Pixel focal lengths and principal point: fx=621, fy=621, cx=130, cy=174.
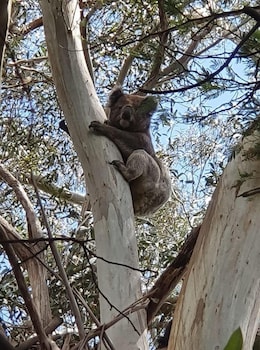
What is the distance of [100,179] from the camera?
8.68 feet

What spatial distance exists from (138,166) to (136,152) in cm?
13

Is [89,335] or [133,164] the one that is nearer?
[89,335]

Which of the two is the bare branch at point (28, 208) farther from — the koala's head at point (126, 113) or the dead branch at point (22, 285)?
the dead branch at point (22, 285)

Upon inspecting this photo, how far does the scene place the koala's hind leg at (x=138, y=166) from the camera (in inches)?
110

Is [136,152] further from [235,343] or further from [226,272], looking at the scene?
[235,343]

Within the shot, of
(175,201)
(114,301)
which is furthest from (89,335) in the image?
A: (175,201)

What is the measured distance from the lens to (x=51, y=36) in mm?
2854

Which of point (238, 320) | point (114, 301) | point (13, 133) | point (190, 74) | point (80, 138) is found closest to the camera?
point (190, 74)

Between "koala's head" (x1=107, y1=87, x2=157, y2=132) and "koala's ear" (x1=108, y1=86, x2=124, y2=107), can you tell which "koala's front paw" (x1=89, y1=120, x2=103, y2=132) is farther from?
"koala's ear" (x1=108, y1=86, x2=124, y2=107)

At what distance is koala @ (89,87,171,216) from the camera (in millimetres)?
2904

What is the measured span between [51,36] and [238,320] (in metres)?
1.58

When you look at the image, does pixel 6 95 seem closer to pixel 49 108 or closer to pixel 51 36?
pixel 49 108

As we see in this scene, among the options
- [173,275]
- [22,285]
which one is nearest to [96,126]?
[173,275]

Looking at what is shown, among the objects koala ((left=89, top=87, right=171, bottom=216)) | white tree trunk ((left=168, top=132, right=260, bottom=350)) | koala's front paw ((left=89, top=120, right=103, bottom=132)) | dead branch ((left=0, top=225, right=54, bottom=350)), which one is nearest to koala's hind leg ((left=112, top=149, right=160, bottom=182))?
koala ((left=89, top=87, right=171, bottom=216))
